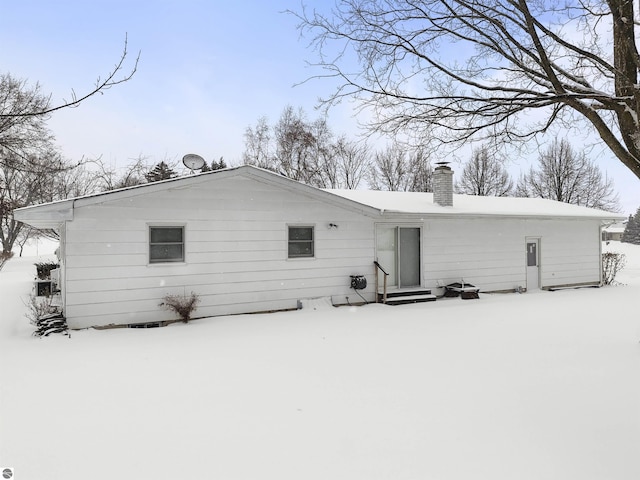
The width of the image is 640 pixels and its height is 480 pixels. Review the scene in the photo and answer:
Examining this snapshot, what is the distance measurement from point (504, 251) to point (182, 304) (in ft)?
34.3

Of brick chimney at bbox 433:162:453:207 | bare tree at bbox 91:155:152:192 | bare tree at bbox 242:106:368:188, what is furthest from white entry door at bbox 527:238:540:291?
bare tree at bbox 91:155:152:192

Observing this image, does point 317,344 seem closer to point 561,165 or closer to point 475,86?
point 475,86

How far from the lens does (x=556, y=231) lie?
14.4 metres

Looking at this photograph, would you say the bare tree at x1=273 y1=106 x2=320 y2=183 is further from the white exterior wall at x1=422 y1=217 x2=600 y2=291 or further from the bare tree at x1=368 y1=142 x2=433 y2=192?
the white exterior wall at x1=422 y1=217 x2=600 y2=291

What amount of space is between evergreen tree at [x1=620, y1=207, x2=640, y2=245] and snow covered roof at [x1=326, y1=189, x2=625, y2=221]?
182ft

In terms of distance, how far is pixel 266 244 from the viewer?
9.59m

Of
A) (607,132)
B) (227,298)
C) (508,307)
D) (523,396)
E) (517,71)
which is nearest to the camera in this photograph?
(523,396)

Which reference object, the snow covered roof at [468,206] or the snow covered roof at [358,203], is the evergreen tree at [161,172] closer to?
the snow covered roof at [358,203]

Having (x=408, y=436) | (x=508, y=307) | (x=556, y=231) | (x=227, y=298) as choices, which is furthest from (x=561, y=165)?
(x=408, y=436)

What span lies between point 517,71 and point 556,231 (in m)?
9.86

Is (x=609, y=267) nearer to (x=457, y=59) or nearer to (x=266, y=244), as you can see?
(x=457, y=59)

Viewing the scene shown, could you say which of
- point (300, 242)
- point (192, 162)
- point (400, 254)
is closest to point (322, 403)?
point (300, 242)

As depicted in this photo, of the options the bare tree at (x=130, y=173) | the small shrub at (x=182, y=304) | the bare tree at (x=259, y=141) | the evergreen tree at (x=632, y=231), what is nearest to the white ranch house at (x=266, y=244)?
the small shrub at (x=182, y=304)

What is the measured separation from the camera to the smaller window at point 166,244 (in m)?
8.52
